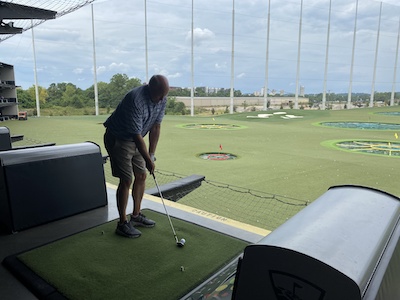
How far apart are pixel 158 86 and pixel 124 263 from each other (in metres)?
1.14

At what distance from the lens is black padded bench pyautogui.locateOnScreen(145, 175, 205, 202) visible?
3.40m

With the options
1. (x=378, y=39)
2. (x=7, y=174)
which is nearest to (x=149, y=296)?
(x=7, y=174)

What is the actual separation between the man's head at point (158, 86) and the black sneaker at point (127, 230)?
3.04 feet

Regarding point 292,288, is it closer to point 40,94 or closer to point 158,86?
point 158,86

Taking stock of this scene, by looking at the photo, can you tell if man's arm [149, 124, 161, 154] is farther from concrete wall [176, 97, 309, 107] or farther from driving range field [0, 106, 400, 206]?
concrete wall [176, 97, 309, 107]

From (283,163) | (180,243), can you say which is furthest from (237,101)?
(180,243)

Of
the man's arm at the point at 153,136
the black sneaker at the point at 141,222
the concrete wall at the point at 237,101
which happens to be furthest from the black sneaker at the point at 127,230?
the concrete wall at the point at 237,101

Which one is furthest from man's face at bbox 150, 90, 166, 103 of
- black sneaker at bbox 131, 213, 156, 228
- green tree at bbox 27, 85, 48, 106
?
green tree at bbox 27, 85, 48, 106

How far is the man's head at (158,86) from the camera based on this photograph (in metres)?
2.17

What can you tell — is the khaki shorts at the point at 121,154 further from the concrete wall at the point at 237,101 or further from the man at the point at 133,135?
the concrete wall at the point at 237,101

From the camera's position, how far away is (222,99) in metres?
22.5

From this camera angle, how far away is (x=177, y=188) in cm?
353

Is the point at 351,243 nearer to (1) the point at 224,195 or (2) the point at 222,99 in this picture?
(1) the point at 224,195

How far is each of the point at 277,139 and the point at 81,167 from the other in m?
6.81
